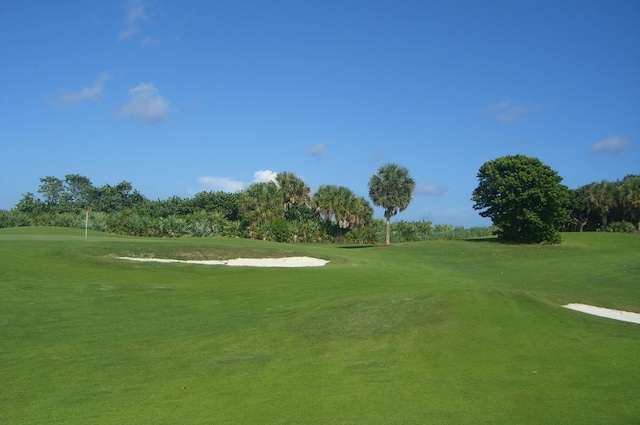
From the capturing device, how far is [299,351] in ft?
41.7

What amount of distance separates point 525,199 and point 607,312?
90.3 ft

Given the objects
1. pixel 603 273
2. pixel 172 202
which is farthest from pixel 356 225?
pixel 603 273

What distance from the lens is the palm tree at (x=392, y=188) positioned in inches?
2039

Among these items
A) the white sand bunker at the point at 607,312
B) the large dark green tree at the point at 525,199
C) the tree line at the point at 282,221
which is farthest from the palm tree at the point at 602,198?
the white sand bunker at the point at 607,312

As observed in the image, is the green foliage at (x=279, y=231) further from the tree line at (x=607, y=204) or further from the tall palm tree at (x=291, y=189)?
the tree line at (x=607, y=204)

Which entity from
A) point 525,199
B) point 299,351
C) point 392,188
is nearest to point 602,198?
point 525,199

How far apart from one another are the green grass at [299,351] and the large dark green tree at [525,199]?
20.4 metres

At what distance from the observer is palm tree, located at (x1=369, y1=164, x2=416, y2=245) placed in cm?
5178

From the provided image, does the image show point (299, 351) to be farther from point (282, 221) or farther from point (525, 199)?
point (282, 221)

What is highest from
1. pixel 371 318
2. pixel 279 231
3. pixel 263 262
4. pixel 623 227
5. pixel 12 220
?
pixel 12 220

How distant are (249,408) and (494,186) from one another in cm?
4276

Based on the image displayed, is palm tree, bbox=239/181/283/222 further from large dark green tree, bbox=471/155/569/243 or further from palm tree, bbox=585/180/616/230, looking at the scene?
palm tree, bbox=585/180/616/230

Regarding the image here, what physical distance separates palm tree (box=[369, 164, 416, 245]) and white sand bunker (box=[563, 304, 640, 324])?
106ft

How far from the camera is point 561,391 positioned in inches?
361
